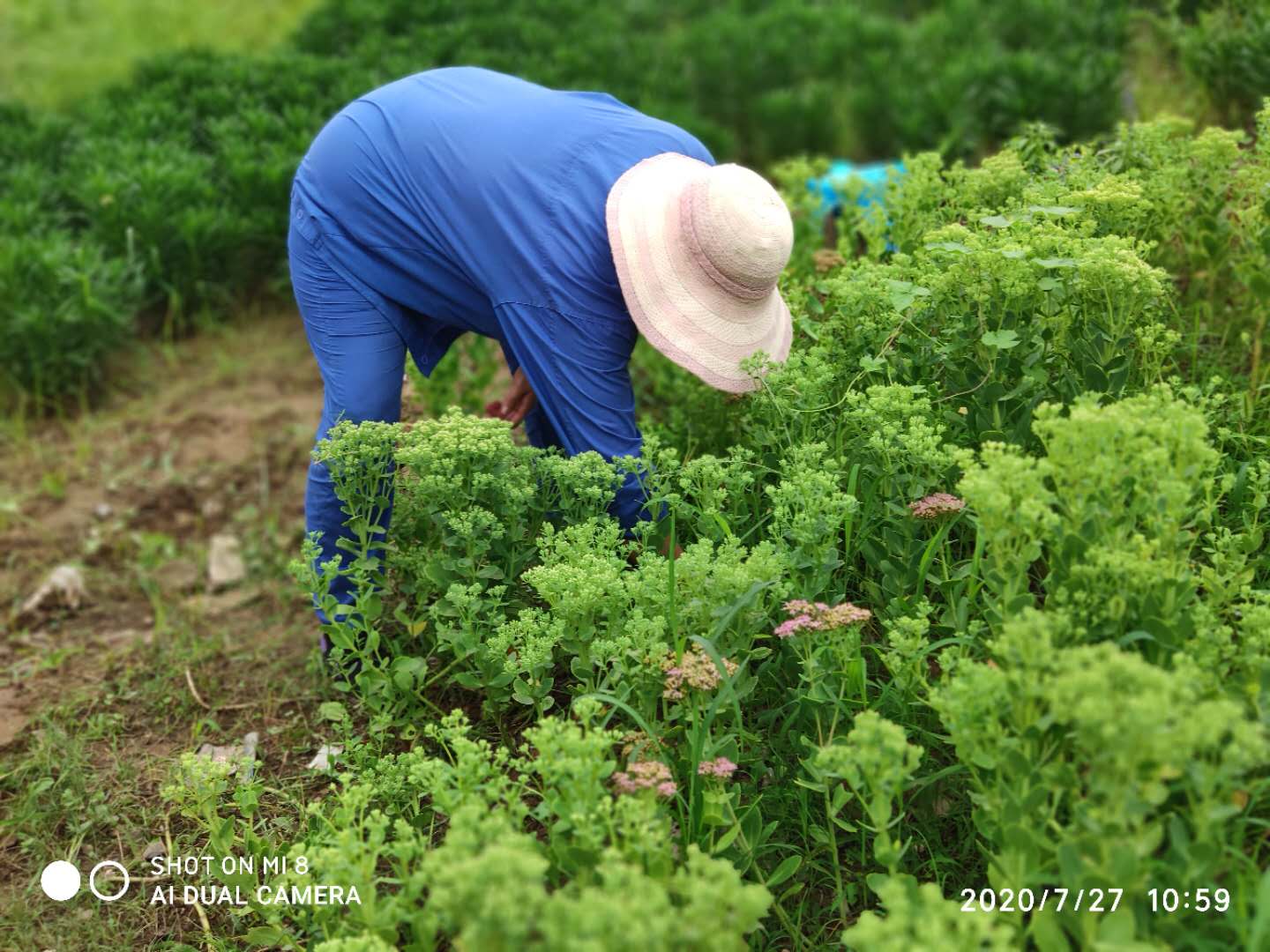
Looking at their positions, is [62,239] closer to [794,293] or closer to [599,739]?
[794,293]

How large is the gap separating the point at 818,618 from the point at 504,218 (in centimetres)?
113

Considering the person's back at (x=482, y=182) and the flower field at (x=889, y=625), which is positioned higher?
the person's back at (x=482, y=182)

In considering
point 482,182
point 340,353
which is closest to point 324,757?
point 340,353

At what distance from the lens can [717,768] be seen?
2236 mm

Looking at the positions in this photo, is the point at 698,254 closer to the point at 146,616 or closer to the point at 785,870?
the point at 785,870

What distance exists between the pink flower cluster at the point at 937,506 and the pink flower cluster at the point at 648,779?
765 millimetres

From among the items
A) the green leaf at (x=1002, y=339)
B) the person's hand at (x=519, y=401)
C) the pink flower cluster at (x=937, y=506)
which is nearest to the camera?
the pink flower cluster at (x=937, y=506)

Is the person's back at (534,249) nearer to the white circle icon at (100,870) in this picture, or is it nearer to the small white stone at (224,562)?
the white circle icon at (100,870)

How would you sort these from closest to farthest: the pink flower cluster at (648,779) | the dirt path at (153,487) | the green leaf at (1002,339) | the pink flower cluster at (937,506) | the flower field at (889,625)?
the flower field at (889,625)
the pink flower cluster at (648,779)
the pink flower cluster at (937,506)
the green leaf at (1002,339)
the dirt path at (153,487)

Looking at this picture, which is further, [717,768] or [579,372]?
[579,372]

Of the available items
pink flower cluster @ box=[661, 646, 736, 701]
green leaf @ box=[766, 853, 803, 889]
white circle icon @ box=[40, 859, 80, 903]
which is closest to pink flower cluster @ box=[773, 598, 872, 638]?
pink flower cluster @ box=[661, 646, 736, 701]

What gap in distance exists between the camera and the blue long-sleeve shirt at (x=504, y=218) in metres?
2.75

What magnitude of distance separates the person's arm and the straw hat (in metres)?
0.12

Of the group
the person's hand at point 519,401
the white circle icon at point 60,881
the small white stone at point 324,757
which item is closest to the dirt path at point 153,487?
the white circle icon at point 60,881
